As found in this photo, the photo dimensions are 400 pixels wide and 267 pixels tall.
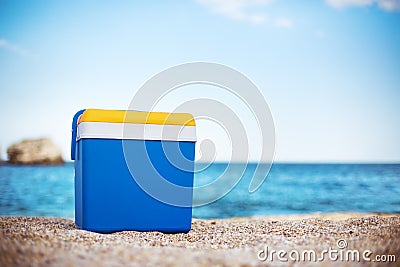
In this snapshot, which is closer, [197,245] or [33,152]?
[197,245]

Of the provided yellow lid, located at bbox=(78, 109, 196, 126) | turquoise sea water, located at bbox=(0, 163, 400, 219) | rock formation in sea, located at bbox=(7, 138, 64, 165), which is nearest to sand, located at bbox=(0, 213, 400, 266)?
yellow lid, located at bbox=(78, 109, 196, 126)

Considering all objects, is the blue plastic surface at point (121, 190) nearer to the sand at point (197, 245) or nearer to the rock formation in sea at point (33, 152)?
the sand at point (197, 245)

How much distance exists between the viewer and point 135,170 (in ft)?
11.0

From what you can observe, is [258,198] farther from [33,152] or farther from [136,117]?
[33,152]

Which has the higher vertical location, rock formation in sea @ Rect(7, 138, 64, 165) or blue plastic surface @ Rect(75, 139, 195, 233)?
blue plastic surface @ Rect(75, 139, 195, 233)

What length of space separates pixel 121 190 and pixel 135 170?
6.4 inches

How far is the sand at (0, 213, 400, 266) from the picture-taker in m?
2.29

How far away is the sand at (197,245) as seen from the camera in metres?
2.29

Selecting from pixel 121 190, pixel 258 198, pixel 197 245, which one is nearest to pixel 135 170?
pixel 121 190

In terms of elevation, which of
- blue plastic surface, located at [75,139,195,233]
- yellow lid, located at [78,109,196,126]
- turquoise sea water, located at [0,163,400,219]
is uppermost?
yellow lid, located at [78,109,196,126]

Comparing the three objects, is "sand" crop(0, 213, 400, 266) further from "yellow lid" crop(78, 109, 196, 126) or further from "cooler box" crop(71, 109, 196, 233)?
"yellow lid" crop(78, 109, 196, 126)

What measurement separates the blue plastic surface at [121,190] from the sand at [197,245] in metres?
0.12

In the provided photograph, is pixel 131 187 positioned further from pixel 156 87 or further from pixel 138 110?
pixel 156 87

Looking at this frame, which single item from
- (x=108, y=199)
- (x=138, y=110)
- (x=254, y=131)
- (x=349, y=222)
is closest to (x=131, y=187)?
(x=108, y=199)
